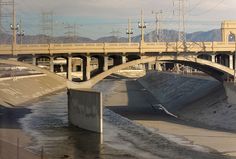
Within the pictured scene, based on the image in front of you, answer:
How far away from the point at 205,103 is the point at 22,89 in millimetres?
44307

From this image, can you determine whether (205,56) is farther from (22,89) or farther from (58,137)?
(22,89)

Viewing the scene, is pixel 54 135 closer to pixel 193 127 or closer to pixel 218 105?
pixel 193 127

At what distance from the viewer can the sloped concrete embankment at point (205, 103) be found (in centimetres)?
5125

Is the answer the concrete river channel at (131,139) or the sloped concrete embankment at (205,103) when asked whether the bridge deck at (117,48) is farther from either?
the concrete river channel at (131,139)

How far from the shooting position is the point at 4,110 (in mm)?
66688

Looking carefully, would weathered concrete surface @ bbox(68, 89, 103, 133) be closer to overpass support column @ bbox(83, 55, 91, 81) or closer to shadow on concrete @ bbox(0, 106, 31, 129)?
shadow on concrete @ bbox(0, 106, 31, 129)

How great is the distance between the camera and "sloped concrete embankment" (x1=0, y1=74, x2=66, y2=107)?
78.5 meters

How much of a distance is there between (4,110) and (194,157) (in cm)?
3874

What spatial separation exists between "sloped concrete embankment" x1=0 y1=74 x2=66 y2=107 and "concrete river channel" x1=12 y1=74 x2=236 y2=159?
1398 centimetres

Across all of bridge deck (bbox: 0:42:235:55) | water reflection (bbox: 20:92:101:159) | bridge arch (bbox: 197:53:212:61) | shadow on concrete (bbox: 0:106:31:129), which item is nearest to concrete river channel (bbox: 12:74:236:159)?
water reflection (bbox: 20:92:101:159)

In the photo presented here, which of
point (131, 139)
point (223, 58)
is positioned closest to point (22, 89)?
point (223, 58)

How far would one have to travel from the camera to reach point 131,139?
139 feet

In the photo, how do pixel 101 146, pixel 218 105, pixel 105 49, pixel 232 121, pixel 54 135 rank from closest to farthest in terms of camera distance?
pixel 101 146 → pixel 54 135 → pixel 232 121 → pixel 218 105 → pixel 105 49

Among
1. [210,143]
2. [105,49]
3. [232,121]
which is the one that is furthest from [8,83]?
[210,143]
